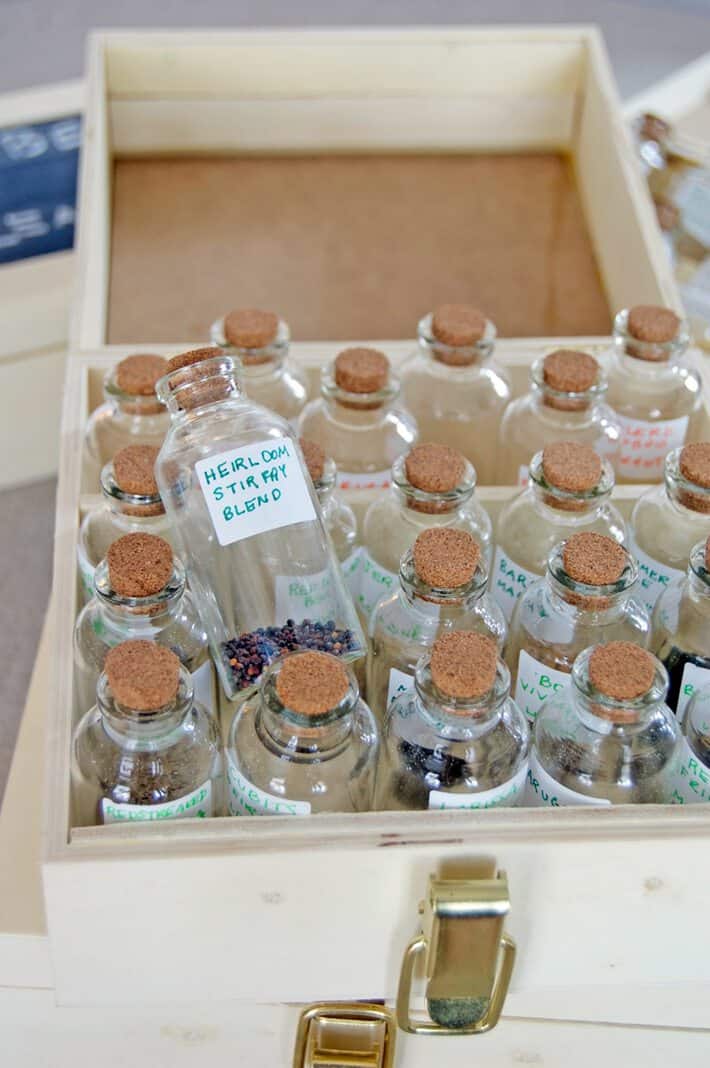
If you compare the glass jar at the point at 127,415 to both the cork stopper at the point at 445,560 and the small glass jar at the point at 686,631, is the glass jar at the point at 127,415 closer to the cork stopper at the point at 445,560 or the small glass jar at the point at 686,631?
the cork stopper at the point at 445,560

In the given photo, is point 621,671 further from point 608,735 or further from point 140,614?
point 140,614

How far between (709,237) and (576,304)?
0.22 metres

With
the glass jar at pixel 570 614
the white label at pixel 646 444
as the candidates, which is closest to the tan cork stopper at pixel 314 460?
the glass jar at pixel 570 614

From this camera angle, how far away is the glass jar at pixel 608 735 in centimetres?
59

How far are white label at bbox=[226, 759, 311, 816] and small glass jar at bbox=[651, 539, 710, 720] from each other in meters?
0.23

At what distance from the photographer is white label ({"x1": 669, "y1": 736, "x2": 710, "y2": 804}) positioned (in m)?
0.63

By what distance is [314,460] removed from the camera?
0.74m

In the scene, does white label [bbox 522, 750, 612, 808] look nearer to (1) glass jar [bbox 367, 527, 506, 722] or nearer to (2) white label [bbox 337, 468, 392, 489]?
(1) glass jar [bbox 367, 527, 506, 722]

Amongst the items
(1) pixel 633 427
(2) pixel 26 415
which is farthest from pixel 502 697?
(2) pixel 26 415

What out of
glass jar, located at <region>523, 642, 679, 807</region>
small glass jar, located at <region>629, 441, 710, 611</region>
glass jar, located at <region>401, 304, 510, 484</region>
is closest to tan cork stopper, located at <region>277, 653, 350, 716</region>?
glass jar, located at <region>523, 642, 679, 807</region>

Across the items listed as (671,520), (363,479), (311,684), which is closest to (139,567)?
(311,684)

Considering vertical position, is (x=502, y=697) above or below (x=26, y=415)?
above

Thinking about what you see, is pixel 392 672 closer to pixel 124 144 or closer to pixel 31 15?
pixel 124 144

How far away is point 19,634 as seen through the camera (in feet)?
3.73
